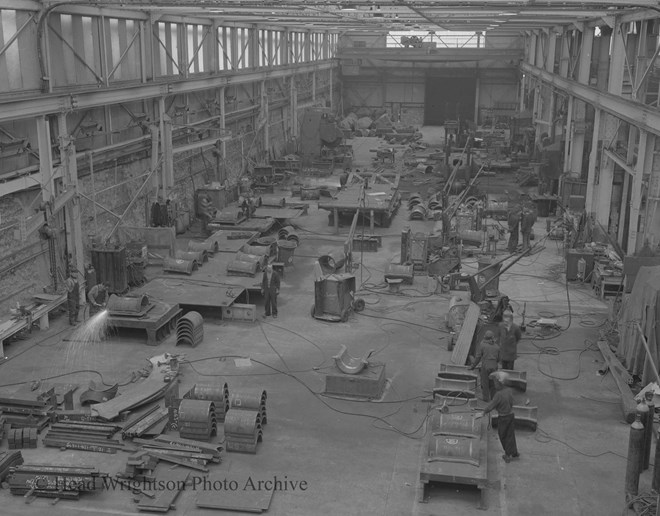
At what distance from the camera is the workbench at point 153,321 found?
14.9 metres

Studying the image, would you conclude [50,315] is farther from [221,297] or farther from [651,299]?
Answer: [651,299]

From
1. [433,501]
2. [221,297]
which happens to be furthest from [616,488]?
[221,297]

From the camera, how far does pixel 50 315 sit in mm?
16312

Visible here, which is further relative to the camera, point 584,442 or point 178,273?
point 178,273

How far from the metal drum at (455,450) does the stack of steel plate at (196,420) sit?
3.10 metres

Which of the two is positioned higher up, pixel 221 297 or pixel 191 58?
pixel 191 58

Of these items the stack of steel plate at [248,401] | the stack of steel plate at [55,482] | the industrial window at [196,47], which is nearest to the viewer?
the stack of steel plate at [55,482]

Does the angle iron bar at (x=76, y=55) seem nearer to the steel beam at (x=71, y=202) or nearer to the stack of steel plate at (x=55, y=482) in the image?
the steel beam at (x=71, y=202)

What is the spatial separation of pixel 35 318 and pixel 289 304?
5197 millimetres

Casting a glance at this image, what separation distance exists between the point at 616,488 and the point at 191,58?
793 inches

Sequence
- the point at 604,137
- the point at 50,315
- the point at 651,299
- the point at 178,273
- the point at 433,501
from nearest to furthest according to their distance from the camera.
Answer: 1. the point at 433,501
2. the point at 651,299
3. the point at 50,315
4. the point at 178,273
5. the point at 604,137

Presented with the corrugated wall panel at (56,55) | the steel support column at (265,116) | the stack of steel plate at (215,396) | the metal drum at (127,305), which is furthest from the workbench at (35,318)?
the steel support column at (265,116)

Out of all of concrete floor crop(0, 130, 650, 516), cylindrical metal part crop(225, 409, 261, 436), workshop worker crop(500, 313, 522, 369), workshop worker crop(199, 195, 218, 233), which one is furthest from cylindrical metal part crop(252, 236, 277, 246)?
cylindrical metal part crop(225, 409, 261, 436)

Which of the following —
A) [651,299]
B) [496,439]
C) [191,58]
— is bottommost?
[496,439]
